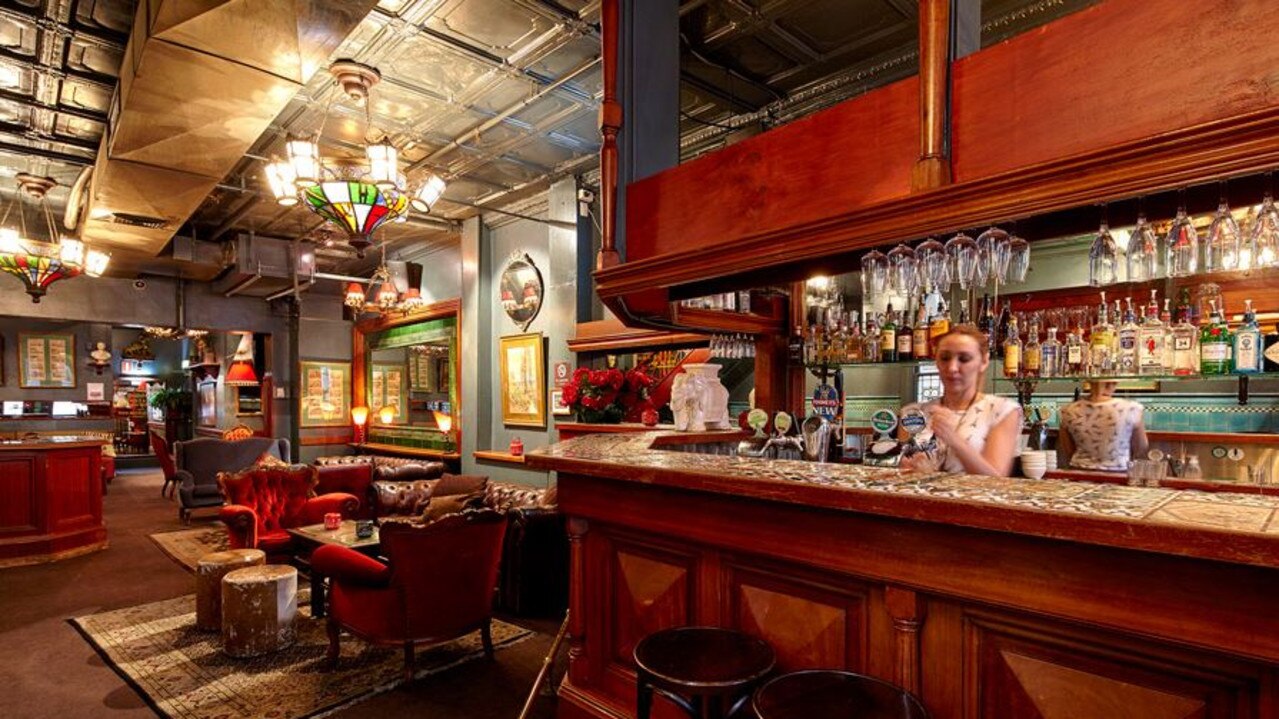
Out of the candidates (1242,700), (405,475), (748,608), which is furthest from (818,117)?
(405,475)

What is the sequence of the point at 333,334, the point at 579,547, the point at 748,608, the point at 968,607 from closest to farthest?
the point at 968,607
the point at 748,608
the point at 579,547
the point at 333,334

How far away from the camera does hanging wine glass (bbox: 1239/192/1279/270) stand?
1786mm

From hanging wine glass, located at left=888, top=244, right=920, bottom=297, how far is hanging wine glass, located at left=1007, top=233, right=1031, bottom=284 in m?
0.30

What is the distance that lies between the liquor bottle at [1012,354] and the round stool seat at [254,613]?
183 inches

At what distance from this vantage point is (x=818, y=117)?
7.74 feet

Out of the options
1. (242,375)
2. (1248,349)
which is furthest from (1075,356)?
(242,375)

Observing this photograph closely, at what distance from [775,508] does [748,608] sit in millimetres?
436

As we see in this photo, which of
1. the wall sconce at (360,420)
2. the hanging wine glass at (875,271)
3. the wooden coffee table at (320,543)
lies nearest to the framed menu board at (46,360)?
the wall sconce at (360,420)

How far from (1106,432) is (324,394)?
37.6 feet

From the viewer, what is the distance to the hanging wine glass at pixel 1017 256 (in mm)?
2236

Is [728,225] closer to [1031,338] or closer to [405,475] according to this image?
[1031,338]

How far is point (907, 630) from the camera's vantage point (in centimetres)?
189

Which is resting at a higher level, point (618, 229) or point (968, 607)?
point (618, 229)

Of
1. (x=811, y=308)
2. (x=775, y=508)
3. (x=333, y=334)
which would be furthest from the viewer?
(x=333, y=334)
